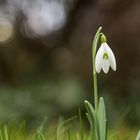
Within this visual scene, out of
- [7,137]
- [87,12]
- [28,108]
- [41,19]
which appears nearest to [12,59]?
[41,19]

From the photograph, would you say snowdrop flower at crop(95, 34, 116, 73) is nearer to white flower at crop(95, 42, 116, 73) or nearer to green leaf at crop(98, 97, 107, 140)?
white flower at crop(95, 42, 116, 73)

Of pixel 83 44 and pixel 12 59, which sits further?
pixel 12 59

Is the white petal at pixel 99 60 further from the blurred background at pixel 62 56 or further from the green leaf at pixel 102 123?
the blurred background at pixel 62 56

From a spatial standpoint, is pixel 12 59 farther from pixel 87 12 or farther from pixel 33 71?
pixel 87 12

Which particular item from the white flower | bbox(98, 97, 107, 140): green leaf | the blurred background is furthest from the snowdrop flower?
the blurred background

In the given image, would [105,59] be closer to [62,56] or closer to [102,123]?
[102,123]

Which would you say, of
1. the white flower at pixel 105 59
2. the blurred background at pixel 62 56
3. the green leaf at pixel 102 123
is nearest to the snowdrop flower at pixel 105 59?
the white flower at pixel 105 59

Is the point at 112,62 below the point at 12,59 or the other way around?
below

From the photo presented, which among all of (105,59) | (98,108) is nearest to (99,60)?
(105,59)
